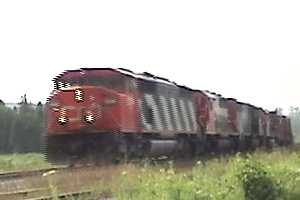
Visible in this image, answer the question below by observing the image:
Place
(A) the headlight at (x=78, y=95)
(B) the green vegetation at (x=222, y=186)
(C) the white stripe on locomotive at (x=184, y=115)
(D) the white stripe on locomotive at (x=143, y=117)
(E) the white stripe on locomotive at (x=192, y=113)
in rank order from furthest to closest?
(E) the white stripe on locomotive at (x=192, y=113), (C) the white stripe on locomotive at (x=184, y=115), (D) the white stripe on locomotive at (x=143, y=117), (A) the headlight at (x=78, y=95), (B) the green vegetation at (x=222, y=186)

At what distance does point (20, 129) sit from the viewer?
1660 inches

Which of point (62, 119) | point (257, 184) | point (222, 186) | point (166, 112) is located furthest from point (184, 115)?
point (257, 184)

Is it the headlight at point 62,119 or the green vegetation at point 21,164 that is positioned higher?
the headlight at point 62,119

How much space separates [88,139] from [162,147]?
387 centimetres

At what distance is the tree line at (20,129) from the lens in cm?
4234

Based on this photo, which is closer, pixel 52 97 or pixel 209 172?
pixel 209 172

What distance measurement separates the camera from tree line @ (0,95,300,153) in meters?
42.3

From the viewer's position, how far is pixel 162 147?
64.7ft

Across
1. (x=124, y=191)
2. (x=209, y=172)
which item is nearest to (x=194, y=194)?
(x=124, y=191)

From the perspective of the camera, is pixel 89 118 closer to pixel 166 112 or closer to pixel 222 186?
pixel 166 112

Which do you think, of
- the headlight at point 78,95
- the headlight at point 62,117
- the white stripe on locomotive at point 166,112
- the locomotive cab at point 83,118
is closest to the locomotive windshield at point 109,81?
the locomotive cab at point 83,118

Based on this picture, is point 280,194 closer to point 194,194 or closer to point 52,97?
point 194,194

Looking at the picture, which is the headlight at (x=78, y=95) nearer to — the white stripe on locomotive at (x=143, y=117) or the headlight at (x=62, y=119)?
the headlight at (x=62, y=119)

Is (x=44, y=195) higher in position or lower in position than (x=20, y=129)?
lower
